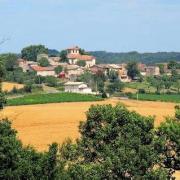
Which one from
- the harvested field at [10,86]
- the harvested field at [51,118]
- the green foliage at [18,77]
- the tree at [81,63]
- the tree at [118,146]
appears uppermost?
the tree at [118,146]

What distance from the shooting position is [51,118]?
69250 mm

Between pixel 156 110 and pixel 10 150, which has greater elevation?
pixel 10 150

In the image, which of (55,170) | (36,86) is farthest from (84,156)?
(36,86)

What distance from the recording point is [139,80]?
13988 centimetres

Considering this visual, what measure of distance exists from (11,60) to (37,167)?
112 meters

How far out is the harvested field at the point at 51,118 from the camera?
54628 millimetres

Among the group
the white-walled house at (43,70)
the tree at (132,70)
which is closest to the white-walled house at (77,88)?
the white-walled house at (43,70)

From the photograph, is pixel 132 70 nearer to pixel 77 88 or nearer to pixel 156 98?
pixel 77 88

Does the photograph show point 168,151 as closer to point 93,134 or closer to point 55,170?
point 93,134

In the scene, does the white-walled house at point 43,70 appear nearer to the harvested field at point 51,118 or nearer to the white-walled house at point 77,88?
the white-walled house at point 77,88

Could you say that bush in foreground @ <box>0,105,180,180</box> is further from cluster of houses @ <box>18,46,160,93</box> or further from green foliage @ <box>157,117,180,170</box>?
cluster of houses @ <box>18,46,160,93</box>

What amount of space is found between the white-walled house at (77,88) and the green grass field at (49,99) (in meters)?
12.1

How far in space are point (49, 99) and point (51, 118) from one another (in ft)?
59.6

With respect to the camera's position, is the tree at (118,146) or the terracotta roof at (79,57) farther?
the terracotta roof at (79,57)
